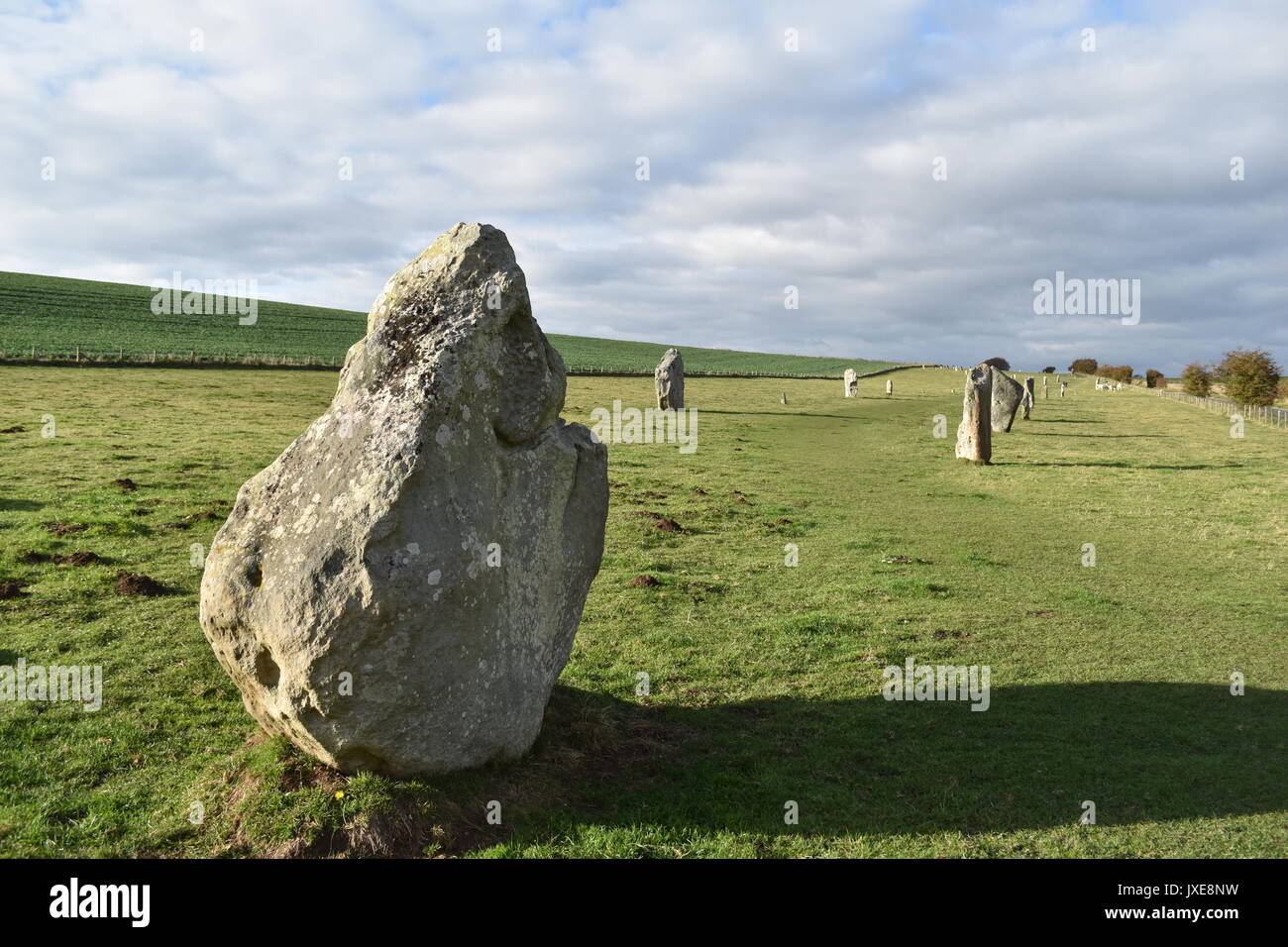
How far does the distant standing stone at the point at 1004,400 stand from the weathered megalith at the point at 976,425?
9611 mm

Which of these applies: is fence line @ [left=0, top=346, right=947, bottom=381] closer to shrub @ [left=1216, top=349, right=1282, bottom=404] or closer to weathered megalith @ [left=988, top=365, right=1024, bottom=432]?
weathered megalith @ [left=988, top=365, right=1024, bottom=432]

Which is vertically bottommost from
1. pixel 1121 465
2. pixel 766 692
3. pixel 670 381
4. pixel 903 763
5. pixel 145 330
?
pixel 903 763

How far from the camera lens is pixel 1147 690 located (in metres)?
10.7

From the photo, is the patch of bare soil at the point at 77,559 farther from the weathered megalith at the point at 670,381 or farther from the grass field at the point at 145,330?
the grass field at the point at 145,330

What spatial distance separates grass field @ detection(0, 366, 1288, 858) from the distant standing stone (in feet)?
53.0

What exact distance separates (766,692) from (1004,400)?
112 feet

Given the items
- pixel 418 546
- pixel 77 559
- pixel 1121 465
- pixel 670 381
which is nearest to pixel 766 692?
pixel 418 546

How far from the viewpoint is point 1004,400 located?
40.3 meters

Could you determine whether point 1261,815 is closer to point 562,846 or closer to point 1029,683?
point 1029,683

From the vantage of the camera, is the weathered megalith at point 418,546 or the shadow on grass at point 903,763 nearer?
the weathered megalith at point 418,546

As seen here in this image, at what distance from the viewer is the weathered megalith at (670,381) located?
43.1 metres

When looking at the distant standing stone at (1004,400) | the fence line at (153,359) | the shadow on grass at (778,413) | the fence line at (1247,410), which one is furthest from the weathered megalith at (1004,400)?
the fence line at (153,359)

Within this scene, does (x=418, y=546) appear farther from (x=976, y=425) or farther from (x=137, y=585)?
(x=976, y=425)

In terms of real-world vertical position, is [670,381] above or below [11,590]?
above
